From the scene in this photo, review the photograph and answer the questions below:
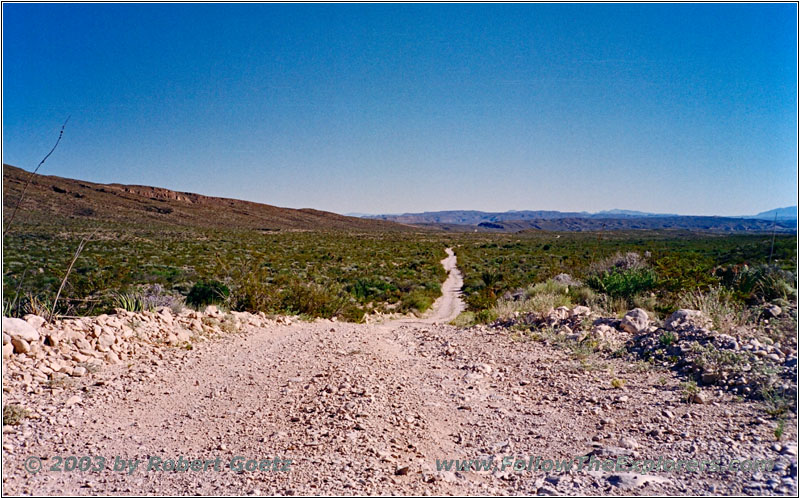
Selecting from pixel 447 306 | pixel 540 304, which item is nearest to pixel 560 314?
pixel 540 304

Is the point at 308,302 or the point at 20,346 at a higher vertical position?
the point at 20,346

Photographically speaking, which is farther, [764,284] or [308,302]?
[308,302]

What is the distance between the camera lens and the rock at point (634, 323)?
6764mm

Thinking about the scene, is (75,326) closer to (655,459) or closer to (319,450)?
(319,450)

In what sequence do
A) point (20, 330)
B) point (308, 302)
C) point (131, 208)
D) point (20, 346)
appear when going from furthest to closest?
point (131, 208) → point (308, 302) → point (20, 330) → point (20, 346)

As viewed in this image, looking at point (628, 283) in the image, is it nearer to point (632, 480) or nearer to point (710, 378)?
point (710, 378)

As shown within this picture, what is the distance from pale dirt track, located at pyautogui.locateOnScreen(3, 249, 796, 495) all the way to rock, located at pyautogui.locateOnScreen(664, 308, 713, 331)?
129cm

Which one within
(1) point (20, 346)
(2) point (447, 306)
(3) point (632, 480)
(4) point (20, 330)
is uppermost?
(4) point (20, 330)

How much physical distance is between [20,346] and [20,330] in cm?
28

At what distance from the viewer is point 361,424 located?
12.4 ft

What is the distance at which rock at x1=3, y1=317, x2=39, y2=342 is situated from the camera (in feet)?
17.3

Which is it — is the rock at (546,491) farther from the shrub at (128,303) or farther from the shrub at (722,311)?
the shrub at (128,303)

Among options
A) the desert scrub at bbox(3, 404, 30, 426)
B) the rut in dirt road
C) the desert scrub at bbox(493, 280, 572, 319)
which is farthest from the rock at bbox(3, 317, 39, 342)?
the rut in dirt road

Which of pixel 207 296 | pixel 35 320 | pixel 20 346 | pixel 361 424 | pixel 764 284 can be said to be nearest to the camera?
pixel 361 424
